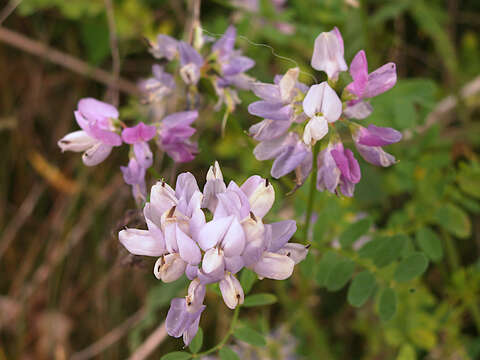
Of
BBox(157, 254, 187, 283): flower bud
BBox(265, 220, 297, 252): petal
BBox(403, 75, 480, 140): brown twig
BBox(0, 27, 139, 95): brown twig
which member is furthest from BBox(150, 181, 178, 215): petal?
BBox(0, 27, 139, 95): brown twig

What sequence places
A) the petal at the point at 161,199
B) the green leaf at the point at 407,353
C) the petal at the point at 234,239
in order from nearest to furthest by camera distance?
the petal at the point at 234,239
the petal at the point at 161,199
the green leaf at the point at 407,353

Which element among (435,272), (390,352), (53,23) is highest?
(53,23)

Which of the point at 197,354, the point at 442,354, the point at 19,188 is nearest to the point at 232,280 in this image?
the point at 197,354

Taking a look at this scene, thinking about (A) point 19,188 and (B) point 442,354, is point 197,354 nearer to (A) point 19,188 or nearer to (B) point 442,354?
(B) point 442,354

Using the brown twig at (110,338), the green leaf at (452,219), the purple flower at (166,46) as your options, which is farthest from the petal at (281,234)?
the brown twig at (110,338)

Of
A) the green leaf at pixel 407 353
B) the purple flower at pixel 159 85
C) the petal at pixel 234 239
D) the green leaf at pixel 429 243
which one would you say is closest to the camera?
the petal at pixel 234 239

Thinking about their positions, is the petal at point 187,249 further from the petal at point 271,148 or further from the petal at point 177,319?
the petal at point 271,148

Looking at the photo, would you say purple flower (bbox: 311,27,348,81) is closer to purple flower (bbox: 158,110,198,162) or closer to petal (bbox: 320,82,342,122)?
petal (bbox: 320,82,342,122)

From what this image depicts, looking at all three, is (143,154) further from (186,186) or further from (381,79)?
(381,79)
